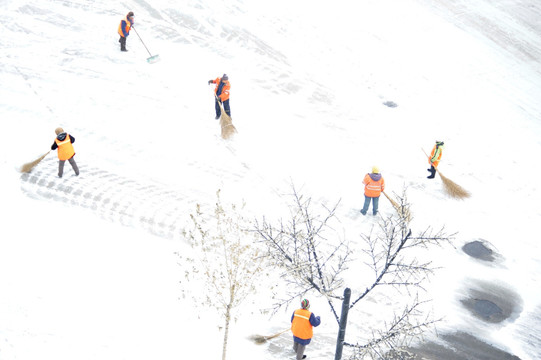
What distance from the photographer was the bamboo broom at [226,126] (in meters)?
Result: 14.9

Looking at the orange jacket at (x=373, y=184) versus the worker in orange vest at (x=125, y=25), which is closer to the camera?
the orange jacket at (x=373, y=184)

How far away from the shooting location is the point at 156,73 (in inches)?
686

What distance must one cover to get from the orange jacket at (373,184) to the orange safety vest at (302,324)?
4755mm

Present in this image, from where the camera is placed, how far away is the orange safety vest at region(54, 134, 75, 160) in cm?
1176

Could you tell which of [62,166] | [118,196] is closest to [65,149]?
[62,166]

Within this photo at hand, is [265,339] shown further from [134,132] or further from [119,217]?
[134,132]

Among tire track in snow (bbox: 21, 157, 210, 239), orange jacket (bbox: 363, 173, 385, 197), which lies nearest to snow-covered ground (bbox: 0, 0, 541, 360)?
tire track in snow (bbox: 21, 157, 210, 239)

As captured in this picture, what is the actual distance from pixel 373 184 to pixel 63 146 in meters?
7.66

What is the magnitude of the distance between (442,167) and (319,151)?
12.8ft

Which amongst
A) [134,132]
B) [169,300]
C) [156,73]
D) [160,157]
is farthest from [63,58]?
[169,300]

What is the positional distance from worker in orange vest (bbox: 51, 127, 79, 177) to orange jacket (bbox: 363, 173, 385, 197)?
7311 mm

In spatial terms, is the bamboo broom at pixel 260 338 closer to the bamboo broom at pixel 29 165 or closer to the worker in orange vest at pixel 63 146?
the worker in orange vest at pixel 63 146

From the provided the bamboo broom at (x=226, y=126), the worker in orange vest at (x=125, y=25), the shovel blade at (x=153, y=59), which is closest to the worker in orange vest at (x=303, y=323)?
the bamboo broom at (x=226, y=126)

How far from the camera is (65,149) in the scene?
11.9 meters
